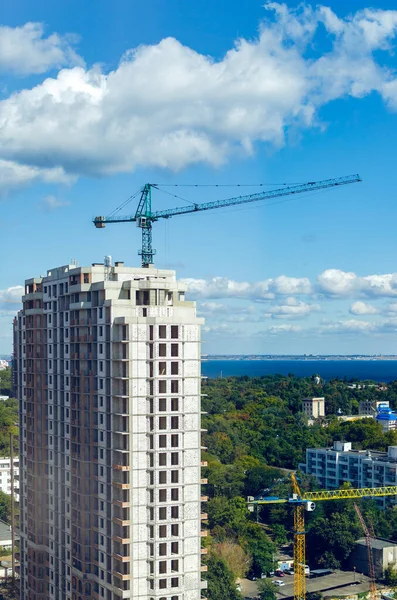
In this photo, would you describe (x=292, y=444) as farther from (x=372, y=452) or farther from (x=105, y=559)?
(x=105, y=559)

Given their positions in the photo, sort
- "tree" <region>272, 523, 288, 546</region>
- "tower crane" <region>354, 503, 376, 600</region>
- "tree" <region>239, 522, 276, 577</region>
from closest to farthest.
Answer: "tower crane" <region>354, 503, 376, 600</region>, "tree" <region>239, 522, 276, 577</region>, "tree" <region>272, 523, 288, 546</region>

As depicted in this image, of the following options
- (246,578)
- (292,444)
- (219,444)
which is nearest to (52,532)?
(246,578)

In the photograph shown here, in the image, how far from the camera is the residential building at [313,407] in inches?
2539

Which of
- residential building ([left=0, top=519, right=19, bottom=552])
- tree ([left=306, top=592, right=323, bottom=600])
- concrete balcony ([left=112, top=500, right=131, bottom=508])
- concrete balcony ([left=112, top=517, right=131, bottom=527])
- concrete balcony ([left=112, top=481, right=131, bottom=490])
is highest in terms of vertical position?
concrete balcony ([left=112, top=481, right=131, bottom=490])

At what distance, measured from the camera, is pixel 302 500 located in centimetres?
3178

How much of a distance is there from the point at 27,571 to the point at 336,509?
16145 millimetres

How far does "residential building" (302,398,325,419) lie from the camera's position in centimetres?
6450

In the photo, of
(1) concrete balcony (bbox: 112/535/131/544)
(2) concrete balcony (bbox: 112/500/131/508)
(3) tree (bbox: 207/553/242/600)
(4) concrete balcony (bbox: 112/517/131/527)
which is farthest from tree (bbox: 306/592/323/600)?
(2) concrete balcony (bbox: 112/500/131/508)

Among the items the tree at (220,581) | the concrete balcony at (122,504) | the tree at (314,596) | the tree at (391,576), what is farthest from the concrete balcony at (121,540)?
the tree at (391,576)

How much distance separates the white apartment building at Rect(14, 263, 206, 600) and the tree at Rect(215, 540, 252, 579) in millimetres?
10278

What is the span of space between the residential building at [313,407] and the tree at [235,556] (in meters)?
36.0

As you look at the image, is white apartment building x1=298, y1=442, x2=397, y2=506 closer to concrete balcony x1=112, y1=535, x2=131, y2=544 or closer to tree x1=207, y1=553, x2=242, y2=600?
tree x1=207, y1=553, x2=242, y2=600

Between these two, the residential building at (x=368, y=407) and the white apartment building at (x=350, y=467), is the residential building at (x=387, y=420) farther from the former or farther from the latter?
the white apartment building at (x=350, y=467)

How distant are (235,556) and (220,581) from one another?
3981mm
